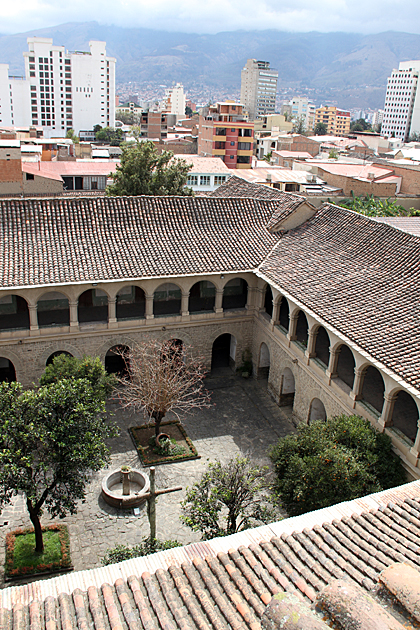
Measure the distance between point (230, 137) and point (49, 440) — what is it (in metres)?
78.1

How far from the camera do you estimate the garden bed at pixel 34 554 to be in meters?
17.2

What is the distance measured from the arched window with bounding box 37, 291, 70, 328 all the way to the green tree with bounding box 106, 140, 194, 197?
1479 cm

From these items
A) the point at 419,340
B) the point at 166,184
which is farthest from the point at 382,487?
the point at 166,184

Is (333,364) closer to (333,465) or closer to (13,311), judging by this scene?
(333,465)

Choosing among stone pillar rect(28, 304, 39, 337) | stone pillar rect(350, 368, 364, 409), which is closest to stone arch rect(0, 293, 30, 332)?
stone pillar rect(28, 304, 39, 337)

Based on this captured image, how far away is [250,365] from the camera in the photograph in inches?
1184

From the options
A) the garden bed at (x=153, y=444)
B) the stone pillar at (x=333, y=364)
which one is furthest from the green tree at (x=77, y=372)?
the stone pillar at (x=333, y=364)

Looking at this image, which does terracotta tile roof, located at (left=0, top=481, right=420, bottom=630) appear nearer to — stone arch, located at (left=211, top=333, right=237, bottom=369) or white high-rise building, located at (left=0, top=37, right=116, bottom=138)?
stone arch, located at (left=211, top=333, right=237, bottom=369)

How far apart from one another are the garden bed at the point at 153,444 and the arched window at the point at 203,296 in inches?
273

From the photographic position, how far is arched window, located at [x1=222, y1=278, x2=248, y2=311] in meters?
30.4

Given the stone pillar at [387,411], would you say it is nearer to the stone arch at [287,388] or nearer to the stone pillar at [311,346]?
the stone pillar at [311,346]

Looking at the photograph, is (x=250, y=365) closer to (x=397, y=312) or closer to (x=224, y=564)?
(x=397, y=312)

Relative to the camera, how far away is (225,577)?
9.82 metres

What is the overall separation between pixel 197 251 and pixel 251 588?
19408mm
